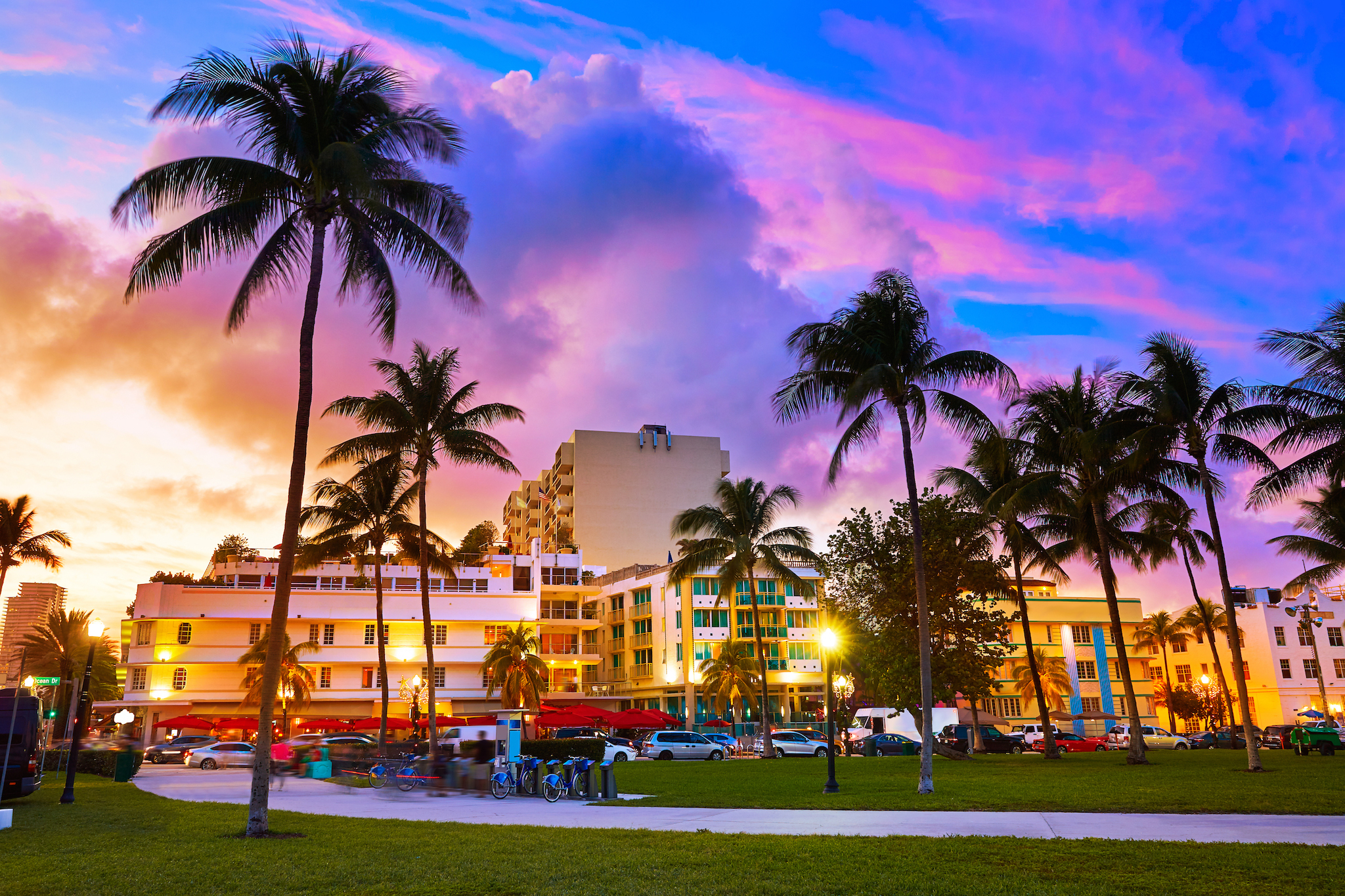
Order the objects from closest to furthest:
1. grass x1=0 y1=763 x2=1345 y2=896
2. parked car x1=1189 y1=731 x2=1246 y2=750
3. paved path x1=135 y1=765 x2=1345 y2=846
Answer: grass x1=0 y1=763 x2=1345 y2=896, paved path x1=135 y1=765 x2=1345 y2=846, parked car x1=1189 y1=731 x2=1246 y2=750

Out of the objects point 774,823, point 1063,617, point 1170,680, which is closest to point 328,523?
point 774,823

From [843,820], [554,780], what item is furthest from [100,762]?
[843,820]

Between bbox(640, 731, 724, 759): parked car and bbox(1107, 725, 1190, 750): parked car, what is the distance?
24977 mm

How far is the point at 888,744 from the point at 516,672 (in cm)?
2324

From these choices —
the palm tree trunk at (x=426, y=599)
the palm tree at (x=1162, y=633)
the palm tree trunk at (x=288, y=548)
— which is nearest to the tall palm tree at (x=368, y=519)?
the palm tree trunk at (x=426, y=599)

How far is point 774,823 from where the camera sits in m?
15.7

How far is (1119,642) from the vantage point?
3488cm

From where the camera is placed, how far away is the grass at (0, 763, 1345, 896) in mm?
9555

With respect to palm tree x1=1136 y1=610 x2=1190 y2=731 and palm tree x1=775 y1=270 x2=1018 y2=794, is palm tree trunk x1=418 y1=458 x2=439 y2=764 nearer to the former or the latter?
palm tree x1=775 y1=270 x2=1018 y2=794

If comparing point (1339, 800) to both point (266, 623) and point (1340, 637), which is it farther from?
point (1340, 637)

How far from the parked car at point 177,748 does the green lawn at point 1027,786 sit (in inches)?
1043

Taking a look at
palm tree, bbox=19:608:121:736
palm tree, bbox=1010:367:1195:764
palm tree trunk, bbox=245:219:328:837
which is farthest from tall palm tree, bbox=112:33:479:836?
palm tree, bbox=19:608:121:736

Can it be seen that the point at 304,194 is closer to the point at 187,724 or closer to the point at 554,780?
the point at 554,780

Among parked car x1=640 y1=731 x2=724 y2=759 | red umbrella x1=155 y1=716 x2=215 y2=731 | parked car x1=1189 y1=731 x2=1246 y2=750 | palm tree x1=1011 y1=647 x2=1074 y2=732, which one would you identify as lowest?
parked car x1=1189 y1=731 x2=1246 y2=750
